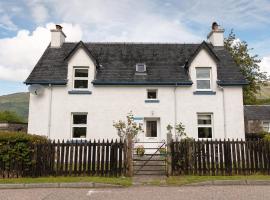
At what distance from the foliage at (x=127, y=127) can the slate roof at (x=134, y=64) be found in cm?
251

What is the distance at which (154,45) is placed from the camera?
22500 mm

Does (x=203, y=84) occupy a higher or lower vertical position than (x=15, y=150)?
higher

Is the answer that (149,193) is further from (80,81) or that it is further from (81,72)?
(81,72)

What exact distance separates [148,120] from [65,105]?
5.71 m

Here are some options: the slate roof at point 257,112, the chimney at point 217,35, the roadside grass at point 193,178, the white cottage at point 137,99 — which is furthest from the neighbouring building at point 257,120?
the roadside grass at point 193,178

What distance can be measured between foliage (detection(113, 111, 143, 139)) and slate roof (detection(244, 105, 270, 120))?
80.0 ft

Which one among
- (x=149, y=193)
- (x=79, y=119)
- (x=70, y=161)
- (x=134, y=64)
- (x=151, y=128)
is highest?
(x=134, y=64)

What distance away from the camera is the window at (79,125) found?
59.7 feet

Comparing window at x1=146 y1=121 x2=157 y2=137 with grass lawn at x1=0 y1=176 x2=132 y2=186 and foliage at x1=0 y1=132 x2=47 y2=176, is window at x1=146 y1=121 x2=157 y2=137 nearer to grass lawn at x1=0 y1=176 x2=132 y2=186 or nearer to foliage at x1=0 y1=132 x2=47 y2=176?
grass lawn at x1=0 y1=176 x2=132 y2=186

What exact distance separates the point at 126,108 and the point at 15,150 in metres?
8.33

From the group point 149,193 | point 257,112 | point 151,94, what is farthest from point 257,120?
point 149,193

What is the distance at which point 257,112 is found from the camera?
37.7 meters

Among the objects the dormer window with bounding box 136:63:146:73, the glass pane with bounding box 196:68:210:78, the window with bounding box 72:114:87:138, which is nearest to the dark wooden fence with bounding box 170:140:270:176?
the glass pane with bounding box 196:68:210:78

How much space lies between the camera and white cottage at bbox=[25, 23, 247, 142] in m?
18.0
